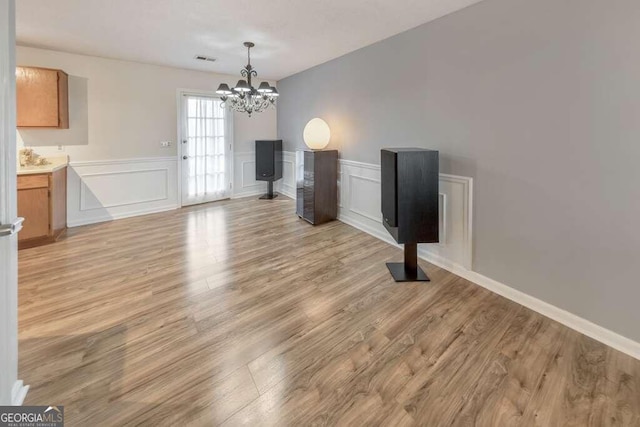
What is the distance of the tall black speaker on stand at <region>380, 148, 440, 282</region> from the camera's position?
2867mm

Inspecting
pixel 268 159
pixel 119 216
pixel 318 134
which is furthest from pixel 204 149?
pixel 318 134

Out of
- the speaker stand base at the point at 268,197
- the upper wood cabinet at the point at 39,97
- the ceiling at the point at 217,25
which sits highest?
the ceiling at the point at 217,25

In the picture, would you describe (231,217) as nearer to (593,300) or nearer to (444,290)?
(444,290)

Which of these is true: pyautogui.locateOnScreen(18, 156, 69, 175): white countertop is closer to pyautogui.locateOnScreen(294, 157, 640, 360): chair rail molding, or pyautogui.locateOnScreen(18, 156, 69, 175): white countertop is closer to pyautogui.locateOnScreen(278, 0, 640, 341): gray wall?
pyautogui.locateOnScreen(294, 157, 640, 360): chair rail molding

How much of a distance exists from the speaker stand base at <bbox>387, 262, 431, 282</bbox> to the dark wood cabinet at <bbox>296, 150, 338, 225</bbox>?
5.90ft

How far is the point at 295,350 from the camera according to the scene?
2021 mm

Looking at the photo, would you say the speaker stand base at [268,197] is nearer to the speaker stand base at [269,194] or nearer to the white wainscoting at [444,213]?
the speaker stand base at [269,194]

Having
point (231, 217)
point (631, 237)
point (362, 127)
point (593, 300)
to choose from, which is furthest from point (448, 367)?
point (231, 217)

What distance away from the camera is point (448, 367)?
73.5 inches

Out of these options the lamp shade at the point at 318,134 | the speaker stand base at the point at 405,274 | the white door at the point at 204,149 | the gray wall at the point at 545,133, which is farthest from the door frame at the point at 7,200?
the white door at the point at 204,149

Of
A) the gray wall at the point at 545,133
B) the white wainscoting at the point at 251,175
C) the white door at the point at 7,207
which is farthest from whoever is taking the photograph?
the white wainscoting at the point at 251,175

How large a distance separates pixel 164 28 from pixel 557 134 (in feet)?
13.3

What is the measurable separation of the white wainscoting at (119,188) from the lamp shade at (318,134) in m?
2.72

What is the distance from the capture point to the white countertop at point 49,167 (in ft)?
12.3
